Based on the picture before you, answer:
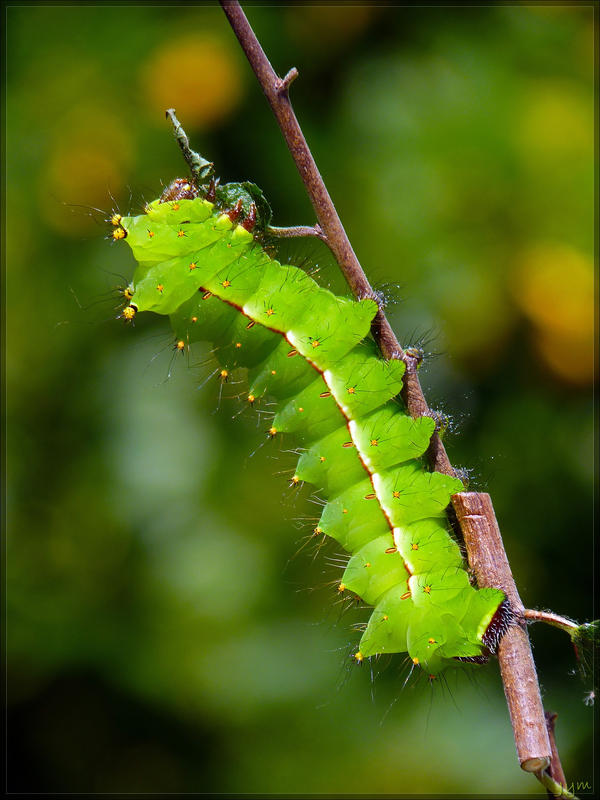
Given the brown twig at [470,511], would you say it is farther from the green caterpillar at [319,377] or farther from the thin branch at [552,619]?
the green caterpillar at [319,377]

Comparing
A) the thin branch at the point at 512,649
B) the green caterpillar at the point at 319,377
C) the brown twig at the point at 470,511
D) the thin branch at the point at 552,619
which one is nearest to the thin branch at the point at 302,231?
the brown twig at the point at 470,511

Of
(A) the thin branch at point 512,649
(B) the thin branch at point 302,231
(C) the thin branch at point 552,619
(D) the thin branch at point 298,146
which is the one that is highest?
(D) the thin branch at point 298,146

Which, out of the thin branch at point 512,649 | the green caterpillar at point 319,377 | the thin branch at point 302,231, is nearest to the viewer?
the thin branch at point 512,649

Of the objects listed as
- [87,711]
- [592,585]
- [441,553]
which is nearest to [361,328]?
[441,553]

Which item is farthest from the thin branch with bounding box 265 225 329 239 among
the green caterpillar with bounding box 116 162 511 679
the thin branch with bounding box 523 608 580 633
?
the thin branch with bounding box 523 608 580 633

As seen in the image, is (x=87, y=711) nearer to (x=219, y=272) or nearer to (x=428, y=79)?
(x=219, y=272)

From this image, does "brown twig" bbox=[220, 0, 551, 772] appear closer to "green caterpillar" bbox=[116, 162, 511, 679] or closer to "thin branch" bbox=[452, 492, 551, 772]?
"thin branch" bbox=[452, 492, 551, 772]
